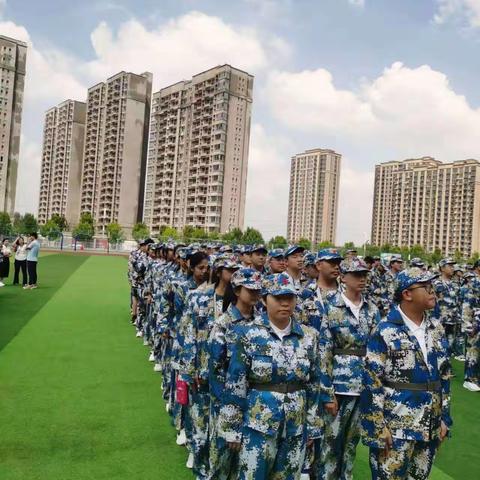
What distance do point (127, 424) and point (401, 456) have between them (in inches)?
119

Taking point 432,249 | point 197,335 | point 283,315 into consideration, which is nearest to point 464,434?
point 197,335

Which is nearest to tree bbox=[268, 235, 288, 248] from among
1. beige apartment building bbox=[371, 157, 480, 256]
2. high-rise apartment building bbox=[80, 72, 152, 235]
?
high-rise apartment building bbox=[80, 72, 152, 235]

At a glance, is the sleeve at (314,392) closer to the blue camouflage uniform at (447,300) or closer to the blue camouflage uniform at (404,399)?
the blue camouflage uniform at (404,399)

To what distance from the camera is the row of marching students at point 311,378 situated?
103 inches

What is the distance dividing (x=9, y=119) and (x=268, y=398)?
87.4m

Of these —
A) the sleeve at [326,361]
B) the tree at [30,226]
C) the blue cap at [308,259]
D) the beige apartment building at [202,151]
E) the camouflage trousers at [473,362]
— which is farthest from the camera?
the beige apartment building at [202,151]

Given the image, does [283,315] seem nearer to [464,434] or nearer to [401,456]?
[401,456]

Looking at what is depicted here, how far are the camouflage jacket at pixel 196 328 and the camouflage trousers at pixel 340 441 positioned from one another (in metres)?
0.98

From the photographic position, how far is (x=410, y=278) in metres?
2.96

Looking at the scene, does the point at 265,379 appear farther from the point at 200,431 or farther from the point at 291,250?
the point at 291,250

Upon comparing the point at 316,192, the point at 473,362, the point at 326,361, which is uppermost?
Result: the point at 316,192

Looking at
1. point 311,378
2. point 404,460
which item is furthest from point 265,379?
point 404,460

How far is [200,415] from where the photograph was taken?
3689 millimetres

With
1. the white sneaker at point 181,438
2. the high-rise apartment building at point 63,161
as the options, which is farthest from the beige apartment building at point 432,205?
the white sneaker at point 181,438
